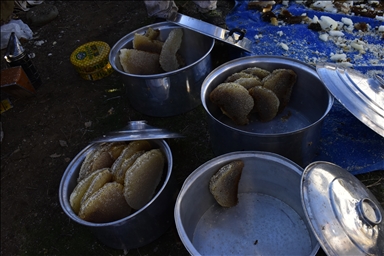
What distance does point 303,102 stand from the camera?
2.85 m

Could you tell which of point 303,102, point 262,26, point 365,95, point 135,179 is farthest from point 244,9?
point 135,179

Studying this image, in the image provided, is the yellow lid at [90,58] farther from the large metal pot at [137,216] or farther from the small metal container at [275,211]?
the small metal container at [275,211]

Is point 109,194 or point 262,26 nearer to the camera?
point 109,194

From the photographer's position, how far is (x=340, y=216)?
1.55m

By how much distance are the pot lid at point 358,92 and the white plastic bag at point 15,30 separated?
4.55m

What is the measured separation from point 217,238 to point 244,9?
3.18 m

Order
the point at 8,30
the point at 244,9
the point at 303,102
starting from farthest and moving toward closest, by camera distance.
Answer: the point at 8,30 → the point at 244,9 → the point at 303,102

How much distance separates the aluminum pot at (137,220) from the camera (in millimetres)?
1992

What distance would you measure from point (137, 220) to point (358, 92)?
5.76ft

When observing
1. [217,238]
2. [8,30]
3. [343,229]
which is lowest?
[217,238]

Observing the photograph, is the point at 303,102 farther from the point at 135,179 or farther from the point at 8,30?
the point at 8,30

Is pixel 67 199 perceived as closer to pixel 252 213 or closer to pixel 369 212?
pixel 252 213

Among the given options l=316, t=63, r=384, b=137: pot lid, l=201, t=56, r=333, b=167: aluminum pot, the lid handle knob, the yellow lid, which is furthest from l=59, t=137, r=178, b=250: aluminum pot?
the yellow lid

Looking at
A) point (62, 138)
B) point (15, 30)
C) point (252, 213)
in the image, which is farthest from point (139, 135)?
point (15, 30)
